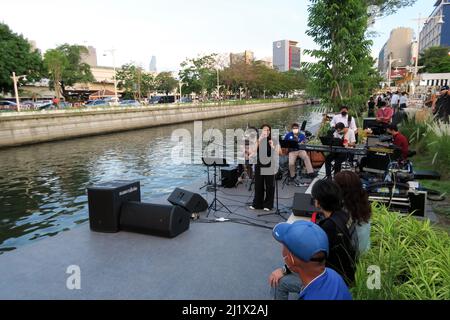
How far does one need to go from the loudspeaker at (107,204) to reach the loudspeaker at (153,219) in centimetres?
14

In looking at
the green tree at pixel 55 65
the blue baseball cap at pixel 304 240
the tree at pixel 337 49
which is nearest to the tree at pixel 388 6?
the tree at pixel 337 49

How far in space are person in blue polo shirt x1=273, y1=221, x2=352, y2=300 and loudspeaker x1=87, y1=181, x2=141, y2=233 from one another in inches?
183

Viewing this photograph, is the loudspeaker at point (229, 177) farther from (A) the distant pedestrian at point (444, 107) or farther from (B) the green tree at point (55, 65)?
(B) the green tree at point (55, 65)

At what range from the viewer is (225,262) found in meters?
5.34

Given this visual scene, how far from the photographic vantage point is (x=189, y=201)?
23.9ft

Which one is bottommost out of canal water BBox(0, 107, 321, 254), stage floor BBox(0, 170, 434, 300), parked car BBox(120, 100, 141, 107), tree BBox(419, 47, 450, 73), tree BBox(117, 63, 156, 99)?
canal water BBox(0, 107, 321, 254)

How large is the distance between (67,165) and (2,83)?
3356 centimetres

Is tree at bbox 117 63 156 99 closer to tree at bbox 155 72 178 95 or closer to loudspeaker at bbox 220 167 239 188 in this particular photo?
tree at bbox 155 72 178 95

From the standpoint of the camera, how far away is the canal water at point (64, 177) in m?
10.2

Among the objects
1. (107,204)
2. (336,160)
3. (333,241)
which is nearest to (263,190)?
(336,160)

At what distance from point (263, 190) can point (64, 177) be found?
471 inches

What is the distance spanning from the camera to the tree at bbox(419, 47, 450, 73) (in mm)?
74050

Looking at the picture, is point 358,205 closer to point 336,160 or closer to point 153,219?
point 153,219

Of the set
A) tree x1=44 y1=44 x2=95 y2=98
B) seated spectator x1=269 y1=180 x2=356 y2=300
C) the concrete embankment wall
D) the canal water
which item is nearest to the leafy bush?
seated spectator x1=269 y1=180 x2=356 y2=300
